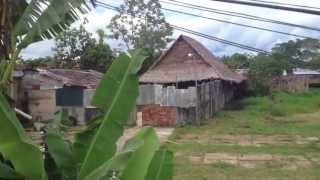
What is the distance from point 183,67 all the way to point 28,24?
82.4 feet

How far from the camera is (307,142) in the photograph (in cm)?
A: 1664

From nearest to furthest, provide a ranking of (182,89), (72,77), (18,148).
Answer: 1. (18,148)
2. (182,89)
3. (72,77)

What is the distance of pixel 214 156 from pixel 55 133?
1027 centimetres

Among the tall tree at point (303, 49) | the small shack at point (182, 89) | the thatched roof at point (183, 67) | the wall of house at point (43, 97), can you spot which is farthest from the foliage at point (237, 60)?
the wall of house at point (43, 97)

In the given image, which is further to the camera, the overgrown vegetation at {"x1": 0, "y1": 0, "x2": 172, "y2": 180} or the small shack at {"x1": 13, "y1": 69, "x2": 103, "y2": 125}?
the small shack at {"x1": 13, "y1": 69, "x2": 103, "y2": 125}

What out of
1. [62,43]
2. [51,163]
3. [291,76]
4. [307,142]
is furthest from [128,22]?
[51,163]

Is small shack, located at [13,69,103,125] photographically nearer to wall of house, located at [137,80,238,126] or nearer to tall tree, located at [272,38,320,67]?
wall of house, located at [137,80,238,126]

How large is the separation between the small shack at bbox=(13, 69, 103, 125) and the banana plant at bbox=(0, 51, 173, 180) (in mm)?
16148

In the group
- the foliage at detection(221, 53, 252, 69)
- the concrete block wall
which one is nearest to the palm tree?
the concrete block wall

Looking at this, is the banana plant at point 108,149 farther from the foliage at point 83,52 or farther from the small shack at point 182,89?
the foliage at point 83,52

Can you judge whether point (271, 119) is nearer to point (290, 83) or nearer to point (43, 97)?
point (43, 97)

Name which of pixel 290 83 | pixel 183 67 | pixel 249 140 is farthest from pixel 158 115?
pixel 290 83

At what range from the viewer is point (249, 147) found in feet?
50.9

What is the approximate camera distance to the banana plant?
363 cm
